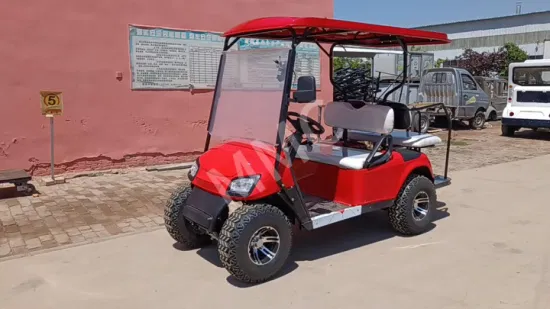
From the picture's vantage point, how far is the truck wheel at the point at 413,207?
15.6 feet

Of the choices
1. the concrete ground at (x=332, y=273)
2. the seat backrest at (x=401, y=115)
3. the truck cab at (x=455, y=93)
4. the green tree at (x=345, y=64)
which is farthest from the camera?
the truck cab at (x=455, y=93)

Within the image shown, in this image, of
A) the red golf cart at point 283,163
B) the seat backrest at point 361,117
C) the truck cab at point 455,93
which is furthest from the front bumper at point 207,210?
the truck cab at point 455,93

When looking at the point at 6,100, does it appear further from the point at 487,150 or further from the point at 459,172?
the point at 487,150

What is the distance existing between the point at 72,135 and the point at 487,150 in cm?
840

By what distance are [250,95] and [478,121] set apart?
1247 centimetres

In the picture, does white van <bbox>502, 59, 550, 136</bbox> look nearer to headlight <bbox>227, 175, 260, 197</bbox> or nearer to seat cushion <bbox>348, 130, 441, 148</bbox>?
seat cushion <bbox>348, 130, 441, 148</bbox>

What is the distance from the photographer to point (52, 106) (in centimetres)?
670

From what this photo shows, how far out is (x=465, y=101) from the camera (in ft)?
46.4

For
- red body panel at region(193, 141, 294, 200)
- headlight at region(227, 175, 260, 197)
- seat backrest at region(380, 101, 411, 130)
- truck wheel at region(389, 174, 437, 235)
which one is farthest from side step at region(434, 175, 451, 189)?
headlight at region(227, 175, 260, 197)

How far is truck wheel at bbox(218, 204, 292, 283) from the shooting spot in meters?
3.63

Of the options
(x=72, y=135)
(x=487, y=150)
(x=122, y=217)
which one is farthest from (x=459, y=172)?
(x=72, y=135)

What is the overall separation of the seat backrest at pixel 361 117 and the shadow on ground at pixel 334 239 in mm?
1060

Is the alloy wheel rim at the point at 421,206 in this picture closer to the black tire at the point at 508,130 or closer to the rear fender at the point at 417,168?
the rear fender at the point at 417,168

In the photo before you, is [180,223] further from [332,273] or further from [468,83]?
[468,83]
